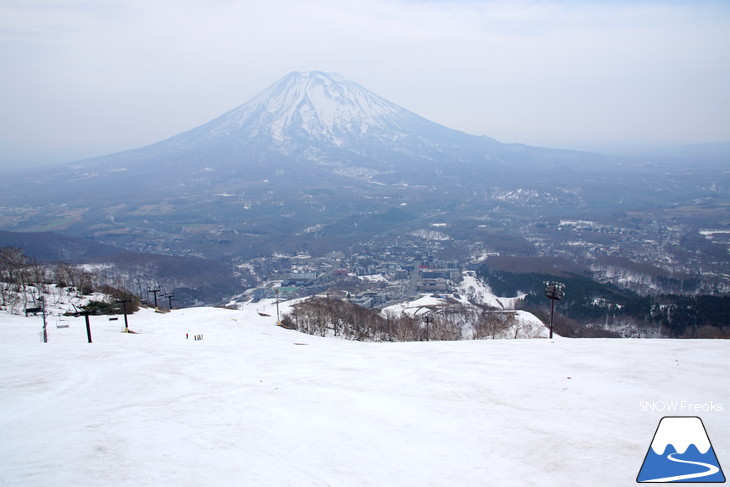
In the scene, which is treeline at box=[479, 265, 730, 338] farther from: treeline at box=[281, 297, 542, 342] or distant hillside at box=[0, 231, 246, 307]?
distant hillside at box=[0, 231, 246, 307]

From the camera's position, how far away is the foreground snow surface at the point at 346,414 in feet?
19.5

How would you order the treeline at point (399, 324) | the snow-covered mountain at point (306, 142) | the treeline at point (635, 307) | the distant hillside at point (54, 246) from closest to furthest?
the treeline at point (399, 324) < the treeline at point (635, 307) < the distant hillside at point (54, 246) < the snow-covered mountain at point (306, 142)

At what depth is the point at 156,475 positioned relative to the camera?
577 cm

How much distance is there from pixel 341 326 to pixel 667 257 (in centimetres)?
6085

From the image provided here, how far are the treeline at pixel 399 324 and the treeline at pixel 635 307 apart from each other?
1220cm

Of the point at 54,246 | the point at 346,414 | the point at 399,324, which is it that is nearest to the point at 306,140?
the point at 54,246

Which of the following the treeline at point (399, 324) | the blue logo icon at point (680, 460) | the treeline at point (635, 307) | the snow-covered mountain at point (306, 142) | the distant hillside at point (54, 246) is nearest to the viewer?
the blue logo icon at point (680, 460)

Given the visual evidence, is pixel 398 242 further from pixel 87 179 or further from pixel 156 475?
pixel 87 179

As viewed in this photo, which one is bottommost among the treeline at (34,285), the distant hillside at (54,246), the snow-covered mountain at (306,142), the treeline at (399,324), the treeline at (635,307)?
A: the treeline at (635,307)

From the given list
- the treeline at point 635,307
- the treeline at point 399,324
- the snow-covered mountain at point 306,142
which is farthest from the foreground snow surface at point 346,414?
the snow-covered mountain at point 306,142

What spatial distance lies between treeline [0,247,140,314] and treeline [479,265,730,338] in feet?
123

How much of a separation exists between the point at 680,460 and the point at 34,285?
32.5m

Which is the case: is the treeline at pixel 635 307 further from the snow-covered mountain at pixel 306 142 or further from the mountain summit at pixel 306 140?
the mountain summit at pixel 306 140

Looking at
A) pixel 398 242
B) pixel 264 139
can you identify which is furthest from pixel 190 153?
pixel 398 242
